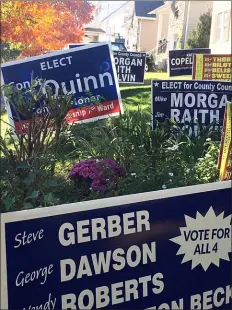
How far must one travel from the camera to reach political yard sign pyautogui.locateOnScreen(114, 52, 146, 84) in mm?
9688

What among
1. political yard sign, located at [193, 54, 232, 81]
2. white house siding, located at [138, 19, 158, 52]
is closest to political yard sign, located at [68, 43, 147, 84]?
political yard sign, located at [193, 54, 232, 81]

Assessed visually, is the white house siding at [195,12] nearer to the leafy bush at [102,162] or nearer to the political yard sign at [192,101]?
the political yard sign at [192,101]

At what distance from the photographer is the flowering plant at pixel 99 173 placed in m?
3.49

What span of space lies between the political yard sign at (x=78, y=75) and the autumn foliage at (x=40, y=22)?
6.23ft

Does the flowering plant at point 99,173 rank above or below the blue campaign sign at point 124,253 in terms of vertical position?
below

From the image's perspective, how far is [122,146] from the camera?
4086mm

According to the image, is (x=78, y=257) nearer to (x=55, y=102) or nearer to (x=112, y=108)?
(x=55, y=102)

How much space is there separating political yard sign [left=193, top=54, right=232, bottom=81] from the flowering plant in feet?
19.0

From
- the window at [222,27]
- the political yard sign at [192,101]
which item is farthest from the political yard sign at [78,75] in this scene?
the window at [222,27]

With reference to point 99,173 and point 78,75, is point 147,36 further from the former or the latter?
point 99,173

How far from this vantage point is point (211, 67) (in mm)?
9078

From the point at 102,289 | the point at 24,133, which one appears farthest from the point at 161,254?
the point at 24,133

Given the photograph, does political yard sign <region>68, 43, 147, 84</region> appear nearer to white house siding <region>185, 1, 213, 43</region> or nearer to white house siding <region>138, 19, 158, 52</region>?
white house siding <region>138, 19, 158, 52</region>

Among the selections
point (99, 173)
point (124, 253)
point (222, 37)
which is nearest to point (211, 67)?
point (99, 173)
